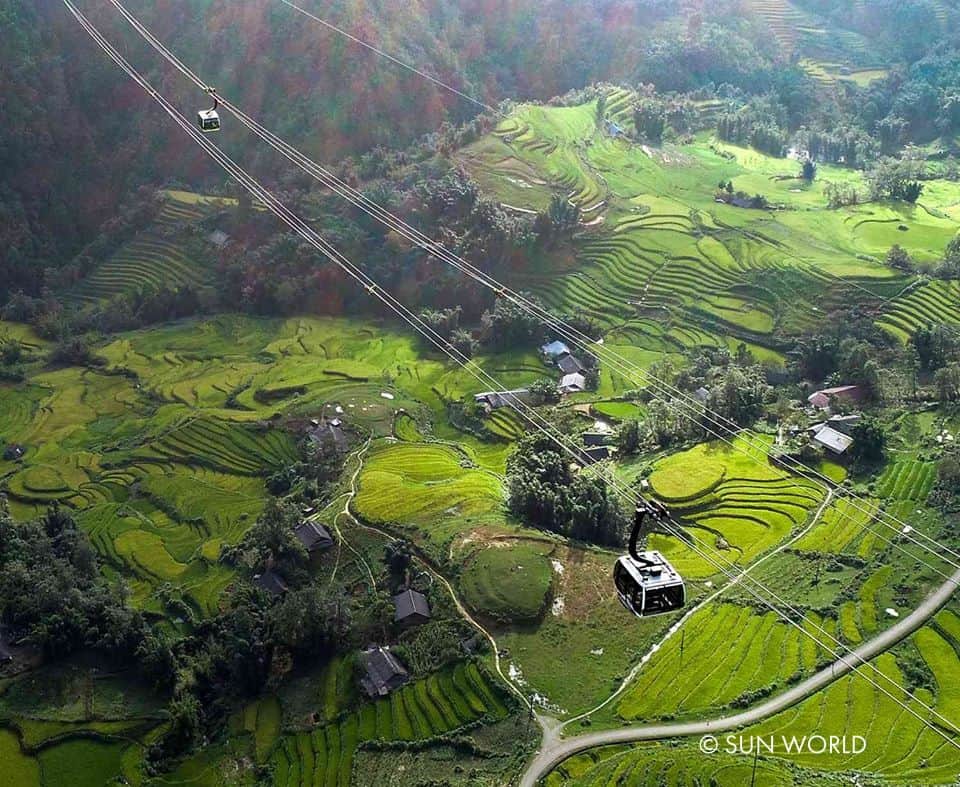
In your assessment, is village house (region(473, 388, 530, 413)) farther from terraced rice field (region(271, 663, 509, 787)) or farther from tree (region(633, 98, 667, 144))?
tree (region(633, 98, 667, 144))

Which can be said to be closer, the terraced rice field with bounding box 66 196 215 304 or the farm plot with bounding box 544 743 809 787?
the farm plot with bounding box 544 743 809 787

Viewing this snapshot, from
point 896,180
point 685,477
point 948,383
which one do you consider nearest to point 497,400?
point 685,477

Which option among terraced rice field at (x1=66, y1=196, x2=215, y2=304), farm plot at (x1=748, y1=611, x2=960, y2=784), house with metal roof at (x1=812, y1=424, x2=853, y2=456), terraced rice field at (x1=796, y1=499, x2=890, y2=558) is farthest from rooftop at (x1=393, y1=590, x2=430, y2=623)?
terraced rice field at (x1=66, y1=196, x2=215, y2=304)

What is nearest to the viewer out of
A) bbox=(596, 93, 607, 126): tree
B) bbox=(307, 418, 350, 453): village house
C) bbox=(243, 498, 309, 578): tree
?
bbox=(243, 498, 309, 578): tree

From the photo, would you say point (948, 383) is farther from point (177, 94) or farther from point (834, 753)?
point (177, 94)

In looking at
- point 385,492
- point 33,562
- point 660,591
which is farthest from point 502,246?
point 660,591

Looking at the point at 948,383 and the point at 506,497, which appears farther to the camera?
the point at 948,383

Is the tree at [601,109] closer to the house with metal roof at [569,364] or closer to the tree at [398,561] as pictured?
the house with metal roof at [569,364]
